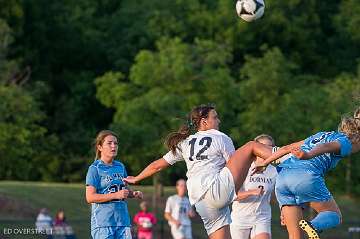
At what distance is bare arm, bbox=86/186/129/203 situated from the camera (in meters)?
11.4

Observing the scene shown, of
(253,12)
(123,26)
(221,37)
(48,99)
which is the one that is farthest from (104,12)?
(253,12)

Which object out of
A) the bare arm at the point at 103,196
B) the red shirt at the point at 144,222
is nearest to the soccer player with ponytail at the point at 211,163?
the bare arm at the point at 103,196

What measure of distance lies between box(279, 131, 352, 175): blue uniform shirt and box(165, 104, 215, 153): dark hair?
1.05 m

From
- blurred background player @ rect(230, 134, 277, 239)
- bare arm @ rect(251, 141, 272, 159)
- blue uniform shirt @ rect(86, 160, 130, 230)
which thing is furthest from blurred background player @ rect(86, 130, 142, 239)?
blurred background player @ rect(230, 134, 277, 239)

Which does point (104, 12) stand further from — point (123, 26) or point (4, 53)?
point (4, 53)

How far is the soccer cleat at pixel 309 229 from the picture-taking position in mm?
10883

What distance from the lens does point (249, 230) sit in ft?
45.3

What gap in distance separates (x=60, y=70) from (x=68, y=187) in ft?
54.9

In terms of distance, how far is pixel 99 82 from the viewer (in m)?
43.8

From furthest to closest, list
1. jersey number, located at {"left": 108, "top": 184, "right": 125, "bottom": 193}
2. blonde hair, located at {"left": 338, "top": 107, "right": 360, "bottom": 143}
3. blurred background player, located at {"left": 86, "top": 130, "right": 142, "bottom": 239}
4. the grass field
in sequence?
1. the grass field
2. jersey number, located at {"left": 108, "top": 184, "right": 125, "bottom": 193}
3. blurred background player, located at {"left": 86, "top": 130, "right": 142, "bottom": 239}
4. blonde hair, located at {"left": 338, "top": 107, "right": 360, "bottom": 143}

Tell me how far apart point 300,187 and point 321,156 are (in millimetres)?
417

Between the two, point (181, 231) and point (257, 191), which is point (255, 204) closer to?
point (257, 191)

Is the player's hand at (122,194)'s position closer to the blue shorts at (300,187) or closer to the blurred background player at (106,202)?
the blurred background player at (106,202)

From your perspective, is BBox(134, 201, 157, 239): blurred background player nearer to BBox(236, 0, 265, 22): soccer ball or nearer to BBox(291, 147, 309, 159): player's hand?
BBox(236, 0, 265, 22): soccer ball
